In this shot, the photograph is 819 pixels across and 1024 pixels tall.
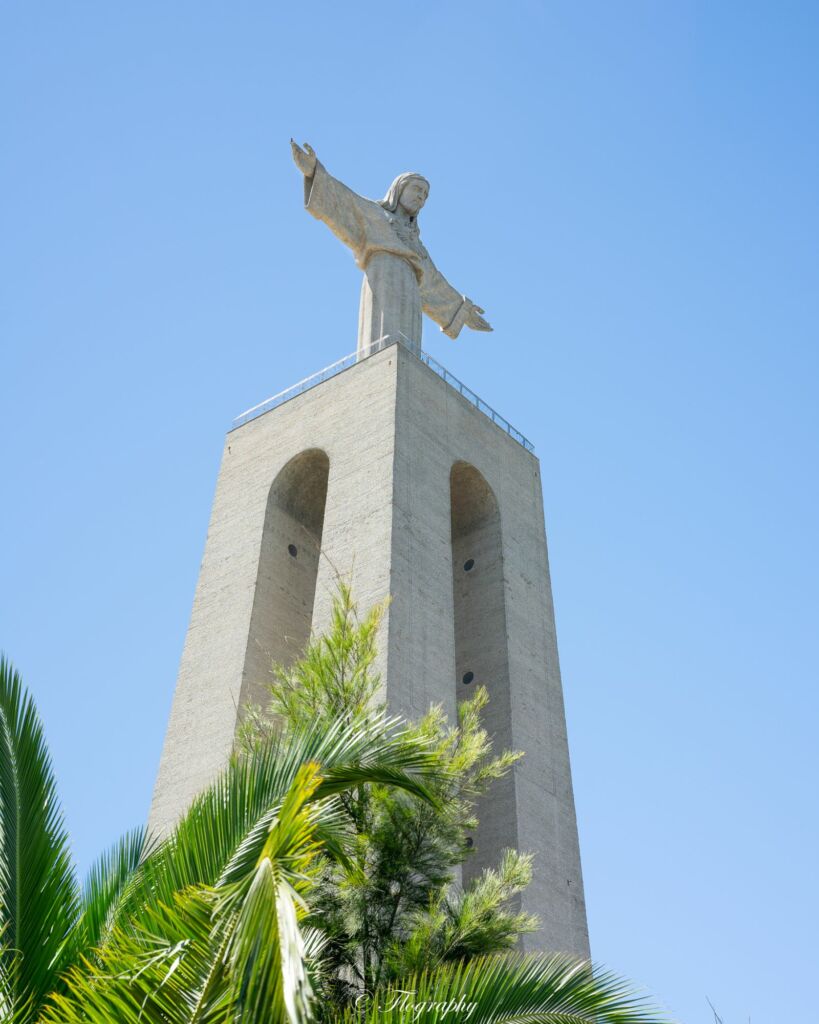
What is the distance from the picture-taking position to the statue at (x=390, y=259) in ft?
Answer: 69.3

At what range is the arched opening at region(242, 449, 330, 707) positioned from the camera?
16.9m

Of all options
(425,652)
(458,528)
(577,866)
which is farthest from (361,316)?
(577,866)

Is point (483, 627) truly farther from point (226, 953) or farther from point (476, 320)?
point (226, 953)

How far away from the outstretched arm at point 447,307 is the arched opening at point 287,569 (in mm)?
4935

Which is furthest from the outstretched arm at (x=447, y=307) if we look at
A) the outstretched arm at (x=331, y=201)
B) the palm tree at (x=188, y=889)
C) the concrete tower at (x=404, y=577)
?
the palm tree at (x=188, y=889)

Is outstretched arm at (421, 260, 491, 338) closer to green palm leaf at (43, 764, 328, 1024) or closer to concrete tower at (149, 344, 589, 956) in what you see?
concrete tower at (149, 344, 589, 956)

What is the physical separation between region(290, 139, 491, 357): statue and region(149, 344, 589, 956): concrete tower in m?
1.27

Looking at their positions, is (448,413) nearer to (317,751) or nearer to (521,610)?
(521,610)

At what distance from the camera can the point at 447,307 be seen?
76.7 ft

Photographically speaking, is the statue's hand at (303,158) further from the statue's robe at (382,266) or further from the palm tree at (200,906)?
the palm tree at (200,906)

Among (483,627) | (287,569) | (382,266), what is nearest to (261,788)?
(483,627)

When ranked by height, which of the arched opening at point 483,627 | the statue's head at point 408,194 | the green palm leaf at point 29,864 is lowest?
the green palm leaf at point 29,864

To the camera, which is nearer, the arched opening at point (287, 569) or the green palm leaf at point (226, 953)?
the green palm leaf at point (226, 953)

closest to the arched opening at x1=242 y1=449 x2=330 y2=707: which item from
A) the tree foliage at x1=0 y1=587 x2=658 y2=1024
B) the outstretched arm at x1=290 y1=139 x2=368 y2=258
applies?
the outstretched arm at x1=290 y1=139 x2=368 y2=258
